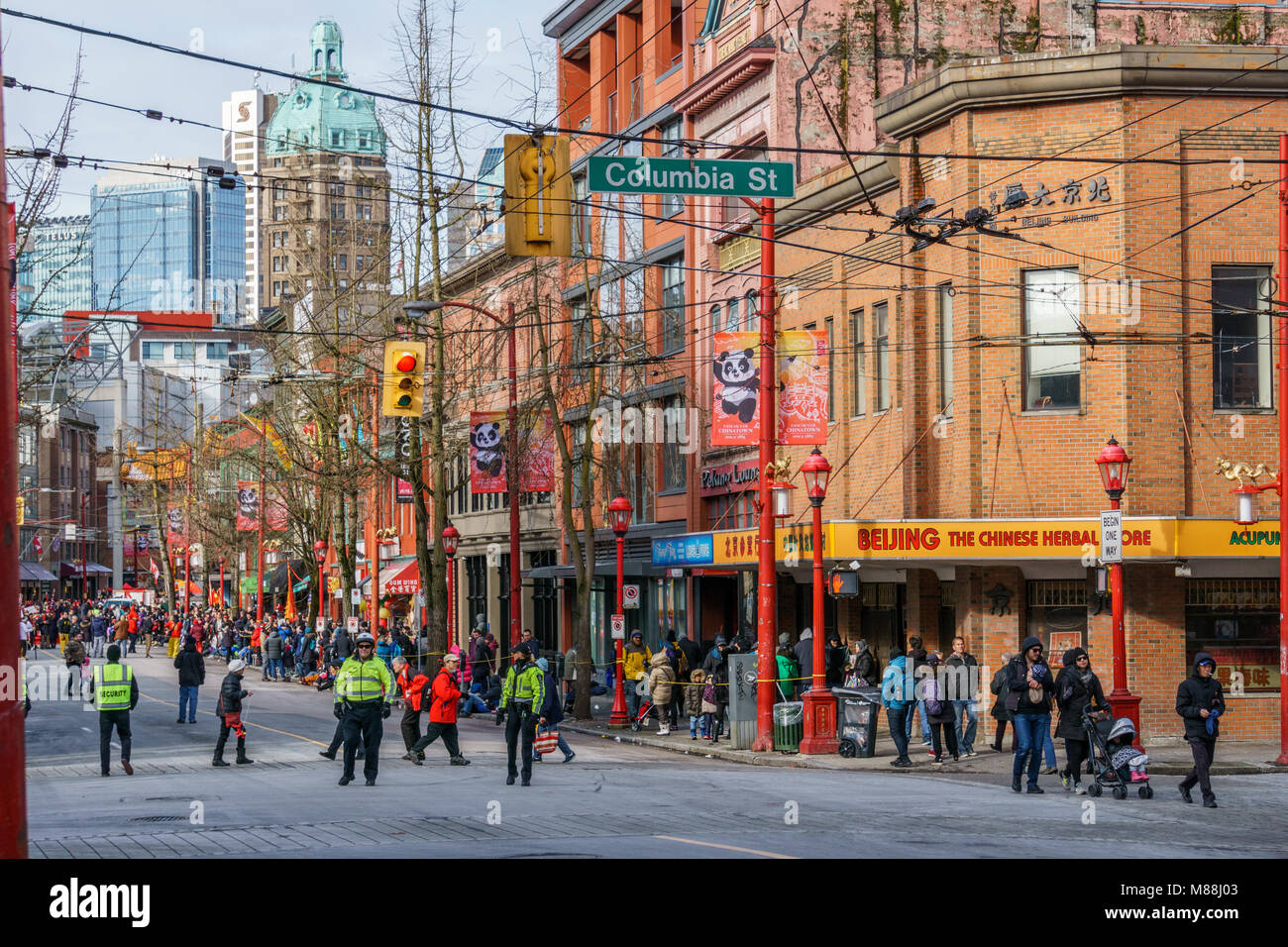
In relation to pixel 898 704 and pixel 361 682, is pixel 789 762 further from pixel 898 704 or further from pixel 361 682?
pixel 361 682

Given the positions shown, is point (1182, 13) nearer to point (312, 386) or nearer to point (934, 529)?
point (934, 529)

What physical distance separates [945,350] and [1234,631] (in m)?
6.53

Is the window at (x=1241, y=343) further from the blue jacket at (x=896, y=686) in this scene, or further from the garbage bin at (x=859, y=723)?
the garbage bin at (x=859, y=723)

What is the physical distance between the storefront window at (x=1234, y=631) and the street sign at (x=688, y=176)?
40.0 ft

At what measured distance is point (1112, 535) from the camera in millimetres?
22328

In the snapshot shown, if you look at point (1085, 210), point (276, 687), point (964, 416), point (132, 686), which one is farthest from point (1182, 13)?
point (276, 687)

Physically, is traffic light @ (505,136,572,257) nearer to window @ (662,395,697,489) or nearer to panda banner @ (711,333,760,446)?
panda banner @ (711,333,760,446)

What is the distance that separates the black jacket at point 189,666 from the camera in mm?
31750

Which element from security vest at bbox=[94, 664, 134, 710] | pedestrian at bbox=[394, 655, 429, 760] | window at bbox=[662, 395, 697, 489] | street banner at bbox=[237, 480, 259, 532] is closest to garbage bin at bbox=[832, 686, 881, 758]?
pedestrian at bbox=[394, 655, 429, 760]

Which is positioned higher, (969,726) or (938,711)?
(938,711)

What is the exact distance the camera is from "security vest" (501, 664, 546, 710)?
20.6m

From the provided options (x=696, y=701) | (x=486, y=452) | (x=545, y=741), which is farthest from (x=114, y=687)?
(x=486, y=452)

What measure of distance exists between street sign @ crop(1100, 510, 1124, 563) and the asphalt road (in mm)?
3066

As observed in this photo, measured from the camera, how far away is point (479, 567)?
189 feet
